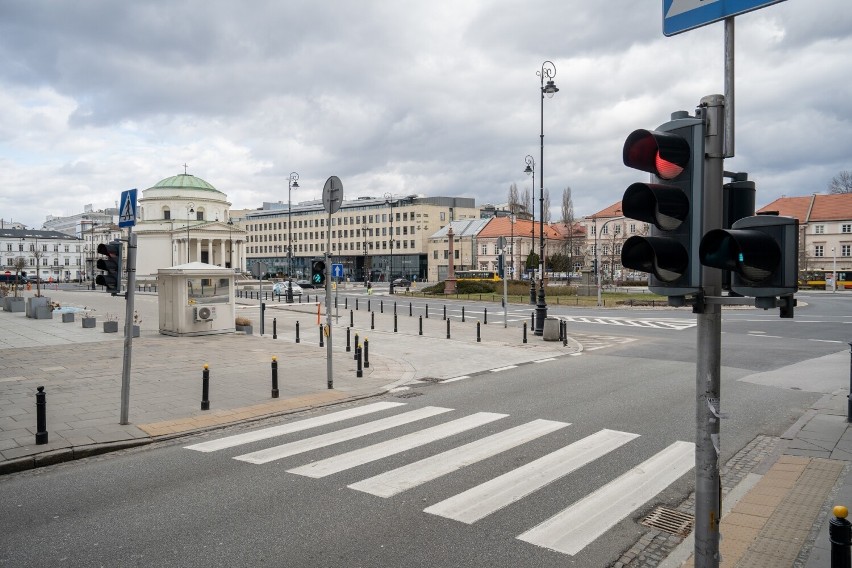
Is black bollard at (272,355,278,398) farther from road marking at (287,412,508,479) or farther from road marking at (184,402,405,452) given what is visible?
road marking at (287,412,508,479)

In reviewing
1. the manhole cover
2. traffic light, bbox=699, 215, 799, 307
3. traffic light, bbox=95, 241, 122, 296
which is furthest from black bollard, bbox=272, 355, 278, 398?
traffic light, bbox=699, 215, 799, 307

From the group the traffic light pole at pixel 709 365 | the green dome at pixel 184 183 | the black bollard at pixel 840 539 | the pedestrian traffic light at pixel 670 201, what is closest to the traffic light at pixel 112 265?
the pedestrian traffic light at pixel 670 201

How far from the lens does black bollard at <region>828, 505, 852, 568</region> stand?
324 cm

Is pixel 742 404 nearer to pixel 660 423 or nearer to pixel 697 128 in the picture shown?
pixel 660 423

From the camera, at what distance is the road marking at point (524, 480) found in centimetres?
599

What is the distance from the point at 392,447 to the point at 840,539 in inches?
226

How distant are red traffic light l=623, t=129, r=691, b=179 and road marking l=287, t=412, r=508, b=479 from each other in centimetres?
529

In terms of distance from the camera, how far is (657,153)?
3.46 metres

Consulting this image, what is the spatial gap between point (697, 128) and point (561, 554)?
3640mm

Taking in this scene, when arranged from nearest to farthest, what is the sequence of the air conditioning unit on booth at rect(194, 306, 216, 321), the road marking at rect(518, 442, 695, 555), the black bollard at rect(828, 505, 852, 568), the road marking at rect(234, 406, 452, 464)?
1. the black bollard at rect(828, 505, 852, 568)
2. the road marking at rect(518, 442, 695, 555)
3. the road marking at rect(234, 406, 452, 464)
4. the air conditioning unit on booth at rect(194, 306, 216, 321)

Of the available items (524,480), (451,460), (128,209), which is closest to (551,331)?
(451,460)

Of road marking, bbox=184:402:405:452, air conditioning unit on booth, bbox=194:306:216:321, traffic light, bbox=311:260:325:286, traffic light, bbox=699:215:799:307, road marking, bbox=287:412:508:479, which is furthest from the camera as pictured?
air conditioning unit on booth, bbox=194:306:216:321

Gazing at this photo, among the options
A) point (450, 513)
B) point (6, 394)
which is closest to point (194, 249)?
→ point (6, 394)

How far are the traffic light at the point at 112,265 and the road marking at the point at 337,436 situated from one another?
3.79m
